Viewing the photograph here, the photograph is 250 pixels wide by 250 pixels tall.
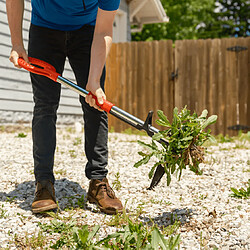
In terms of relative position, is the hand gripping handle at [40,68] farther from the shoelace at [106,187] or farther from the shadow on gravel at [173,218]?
the shadow on gravel at [173,218]

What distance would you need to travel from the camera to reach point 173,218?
2348 millimetres

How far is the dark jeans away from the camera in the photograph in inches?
96.6

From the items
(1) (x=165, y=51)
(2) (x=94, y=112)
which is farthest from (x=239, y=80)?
→ (2) (x=94, y=112)

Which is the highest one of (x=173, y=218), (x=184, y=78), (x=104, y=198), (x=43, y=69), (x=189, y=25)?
(x=189, y=25)

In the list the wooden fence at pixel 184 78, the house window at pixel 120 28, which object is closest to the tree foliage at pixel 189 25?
the house window at pixel 120 28

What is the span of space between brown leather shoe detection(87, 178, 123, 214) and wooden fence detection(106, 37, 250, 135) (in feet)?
15.2

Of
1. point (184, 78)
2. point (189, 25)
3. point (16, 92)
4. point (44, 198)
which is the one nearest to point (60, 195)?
point (44, 198)

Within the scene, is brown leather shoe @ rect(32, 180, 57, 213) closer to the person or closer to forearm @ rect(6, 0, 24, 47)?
the person

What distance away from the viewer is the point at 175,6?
1897 centimetres

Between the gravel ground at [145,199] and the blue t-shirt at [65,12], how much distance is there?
1260mm

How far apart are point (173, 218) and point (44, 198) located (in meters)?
0.88

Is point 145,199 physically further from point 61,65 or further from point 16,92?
point 16,92

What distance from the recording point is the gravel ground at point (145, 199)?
82.7 inches

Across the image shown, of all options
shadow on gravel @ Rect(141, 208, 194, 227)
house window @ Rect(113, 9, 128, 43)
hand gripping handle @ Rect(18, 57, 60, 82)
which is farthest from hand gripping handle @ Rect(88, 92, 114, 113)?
house window @ Rect(113, 9, 128, 43)
